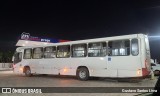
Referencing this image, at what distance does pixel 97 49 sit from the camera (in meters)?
16.3

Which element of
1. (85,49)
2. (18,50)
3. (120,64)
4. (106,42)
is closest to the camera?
(120,64)

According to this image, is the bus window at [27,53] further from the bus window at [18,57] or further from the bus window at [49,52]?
the bus window at [49,52]

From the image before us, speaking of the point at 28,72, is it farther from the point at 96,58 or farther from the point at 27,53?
the point at 96,58

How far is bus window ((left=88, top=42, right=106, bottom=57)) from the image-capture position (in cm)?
1600

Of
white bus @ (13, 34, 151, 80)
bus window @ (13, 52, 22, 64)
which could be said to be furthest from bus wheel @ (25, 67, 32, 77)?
bus window @ (13, 52, 22, 64)

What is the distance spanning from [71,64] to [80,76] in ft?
4.26

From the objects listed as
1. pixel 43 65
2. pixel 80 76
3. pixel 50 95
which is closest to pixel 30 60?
pixel 43 65

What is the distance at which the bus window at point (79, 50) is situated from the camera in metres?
17.0

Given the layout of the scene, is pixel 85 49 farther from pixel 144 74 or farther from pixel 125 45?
pixel 144 74

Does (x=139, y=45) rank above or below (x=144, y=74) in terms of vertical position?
above

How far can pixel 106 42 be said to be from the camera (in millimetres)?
15875

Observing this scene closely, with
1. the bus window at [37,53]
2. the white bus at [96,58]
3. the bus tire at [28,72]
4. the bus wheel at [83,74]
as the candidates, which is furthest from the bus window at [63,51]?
the bus tire at [28,72]

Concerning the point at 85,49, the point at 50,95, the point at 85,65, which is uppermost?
the point at 85,49

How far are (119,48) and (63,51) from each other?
194 inches
